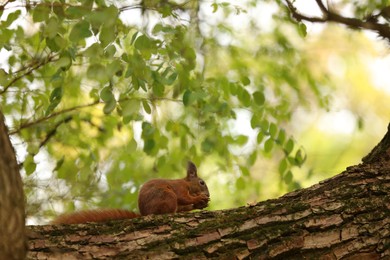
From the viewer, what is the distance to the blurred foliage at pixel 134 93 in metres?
3.45

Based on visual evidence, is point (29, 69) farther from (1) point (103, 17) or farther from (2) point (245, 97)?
(1) point (103, 17)

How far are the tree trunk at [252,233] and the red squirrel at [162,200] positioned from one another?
29cm

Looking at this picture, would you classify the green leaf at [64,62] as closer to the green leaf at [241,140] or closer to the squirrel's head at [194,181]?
the squirrel's head at [194,181]

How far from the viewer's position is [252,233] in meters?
2.94

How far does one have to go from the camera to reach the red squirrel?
332cm

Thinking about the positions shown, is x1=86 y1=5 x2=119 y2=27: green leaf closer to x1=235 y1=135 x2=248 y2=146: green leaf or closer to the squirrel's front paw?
the squirrel's front paw

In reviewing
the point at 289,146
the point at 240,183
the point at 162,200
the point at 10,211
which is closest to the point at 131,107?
the point at 162,200

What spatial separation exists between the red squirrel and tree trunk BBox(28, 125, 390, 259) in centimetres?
29

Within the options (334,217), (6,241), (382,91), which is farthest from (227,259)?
(382,91)

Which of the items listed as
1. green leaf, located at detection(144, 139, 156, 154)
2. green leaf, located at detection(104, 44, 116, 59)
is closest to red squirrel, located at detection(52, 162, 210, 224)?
green leaf, located at detection(144, 139, 156, 154)

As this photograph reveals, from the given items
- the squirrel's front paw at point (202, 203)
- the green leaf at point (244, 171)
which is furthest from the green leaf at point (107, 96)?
the green leaf at point (244, 171)

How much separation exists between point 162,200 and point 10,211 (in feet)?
5.66

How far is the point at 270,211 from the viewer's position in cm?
305

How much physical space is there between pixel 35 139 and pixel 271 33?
2.33m
